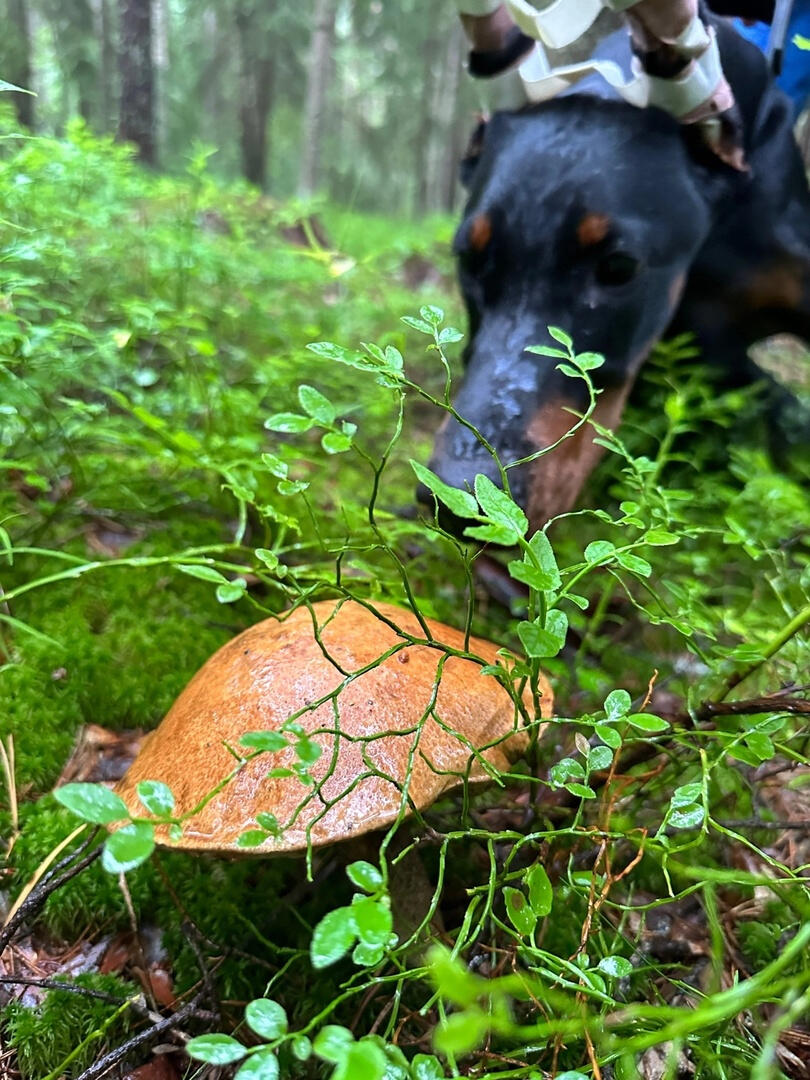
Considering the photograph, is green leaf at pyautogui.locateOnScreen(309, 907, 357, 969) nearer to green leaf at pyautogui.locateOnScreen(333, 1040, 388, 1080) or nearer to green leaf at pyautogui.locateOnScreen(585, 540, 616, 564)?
green leaf at pyautogui.locateOnScreen(333, 1040, 388, 1080)

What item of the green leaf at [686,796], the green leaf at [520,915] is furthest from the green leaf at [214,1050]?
the green leaf at [686,796]

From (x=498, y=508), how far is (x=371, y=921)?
470 mm

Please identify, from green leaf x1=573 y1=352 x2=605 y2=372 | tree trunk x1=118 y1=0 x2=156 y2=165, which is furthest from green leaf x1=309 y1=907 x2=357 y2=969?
tree trunk x1=118 y1=0 x2=156 y2=165

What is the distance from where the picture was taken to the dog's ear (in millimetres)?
2654

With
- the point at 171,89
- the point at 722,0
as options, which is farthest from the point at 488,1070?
the point at 171,89

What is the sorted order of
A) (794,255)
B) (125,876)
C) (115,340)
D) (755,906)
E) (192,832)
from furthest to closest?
(794,255) → (115,340) → (755,906) → (125,876) → (192,832)

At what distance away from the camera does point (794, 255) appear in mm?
2646

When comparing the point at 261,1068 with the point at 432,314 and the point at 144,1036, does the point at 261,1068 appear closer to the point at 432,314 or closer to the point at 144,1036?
the point at 144,1036

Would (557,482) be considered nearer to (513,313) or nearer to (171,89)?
(513,313)

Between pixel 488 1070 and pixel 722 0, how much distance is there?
415 cm

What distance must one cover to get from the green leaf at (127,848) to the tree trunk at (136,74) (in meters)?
9.08

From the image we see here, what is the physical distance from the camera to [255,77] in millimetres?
15484

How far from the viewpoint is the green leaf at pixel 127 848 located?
62 cm

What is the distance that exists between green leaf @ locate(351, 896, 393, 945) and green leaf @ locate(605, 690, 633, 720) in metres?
0.46
